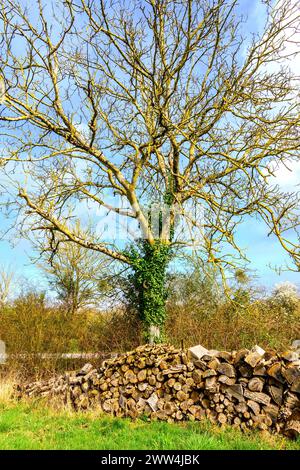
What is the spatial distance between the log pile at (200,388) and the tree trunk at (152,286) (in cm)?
259

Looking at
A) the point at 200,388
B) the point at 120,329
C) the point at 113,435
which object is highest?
the point at 120,329

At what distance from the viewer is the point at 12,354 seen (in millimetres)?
8484

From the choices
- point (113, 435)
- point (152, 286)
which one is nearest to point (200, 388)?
point (113, 435)

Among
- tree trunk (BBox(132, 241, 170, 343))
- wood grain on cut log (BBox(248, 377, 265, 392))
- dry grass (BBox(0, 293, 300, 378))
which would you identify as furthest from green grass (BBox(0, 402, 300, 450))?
tree trunk (BBox(132, 241, 170, 343))

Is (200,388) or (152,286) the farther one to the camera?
(152,286)

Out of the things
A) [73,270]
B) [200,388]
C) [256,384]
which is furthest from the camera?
[73,270]

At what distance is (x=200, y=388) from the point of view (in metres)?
5.54

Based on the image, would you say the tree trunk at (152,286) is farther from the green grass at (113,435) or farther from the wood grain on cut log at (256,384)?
the wood grain on cut log at (256,384)

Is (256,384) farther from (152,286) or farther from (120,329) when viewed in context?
(120,329)

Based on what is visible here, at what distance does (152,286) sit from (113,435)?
4853 millimetres

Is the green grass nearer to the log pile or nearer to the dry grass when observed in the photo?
the log pile

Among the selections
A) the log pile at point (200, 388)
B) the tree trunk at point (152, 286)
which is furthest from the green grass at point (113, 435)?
the tree trunk at point (152, 286)
